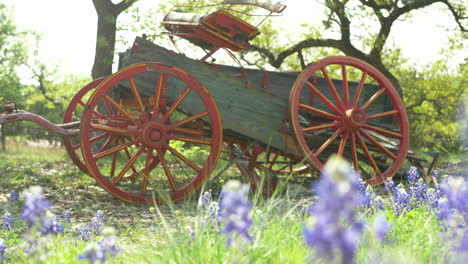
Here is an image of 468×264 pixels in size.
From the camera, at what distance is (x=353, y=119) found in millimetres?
5488

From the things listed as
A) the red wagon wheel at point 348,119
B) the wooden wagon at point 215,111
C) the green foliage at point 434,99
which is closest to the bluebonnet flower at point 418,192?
the wooden wagon at point 215,111

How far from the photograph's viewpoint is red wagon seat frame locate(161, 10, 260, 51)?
16.5 feet

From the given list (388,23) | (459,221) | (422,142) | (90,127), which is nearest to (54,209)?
(90,127)

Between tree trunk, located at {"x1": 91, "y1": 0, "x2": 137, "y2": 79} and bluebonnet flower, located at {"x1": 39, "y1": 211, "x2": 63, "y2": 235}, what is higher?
tree trunk, located at {"x1": 91, "y1": 0, "x2": 137, "y2": 79}

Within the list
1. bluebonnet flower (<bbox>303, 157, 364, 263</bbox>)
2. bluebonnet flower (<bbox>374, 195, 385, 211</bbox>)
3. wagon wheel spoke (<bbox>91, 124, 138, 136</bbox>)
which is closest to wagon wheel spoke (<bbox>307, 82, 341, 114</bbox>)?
wagon wheel spoke (<bbox>91, 124, 138, 136</bbox>)

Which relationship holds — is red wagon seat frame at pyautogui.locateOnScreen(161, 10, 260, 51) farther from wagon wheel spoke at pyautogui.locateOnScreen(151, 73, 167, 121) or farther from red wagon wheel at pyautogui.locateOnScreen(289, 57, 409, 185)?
red wagon wheel at pyautogui.locateOnScreen(289, 57, 409, 185)

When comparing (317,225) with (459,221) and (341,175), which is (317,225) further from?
(459,221)

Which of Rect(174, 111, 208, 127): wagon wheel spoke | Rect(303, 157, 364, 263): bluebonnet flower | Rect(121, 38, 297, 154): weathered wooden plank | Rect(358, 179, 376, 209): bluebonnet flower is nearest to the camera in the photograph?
Rect(303, 157, 364, 263): bluebonnet flower

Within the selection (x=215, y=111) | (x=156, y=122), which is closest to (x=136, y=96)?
(x=156, y=122)

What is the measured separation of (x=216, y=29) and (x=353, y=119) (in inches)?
71.9

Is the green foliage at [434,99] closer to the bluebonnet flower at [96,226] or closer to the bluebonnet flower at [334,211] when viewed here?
the bluebonnet flower at [96,226]

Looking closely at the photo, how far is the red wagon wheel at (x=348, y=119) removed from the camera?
214 inches

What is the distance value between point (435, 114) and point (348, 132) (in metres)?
13.8

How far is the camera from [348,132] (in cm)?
553
